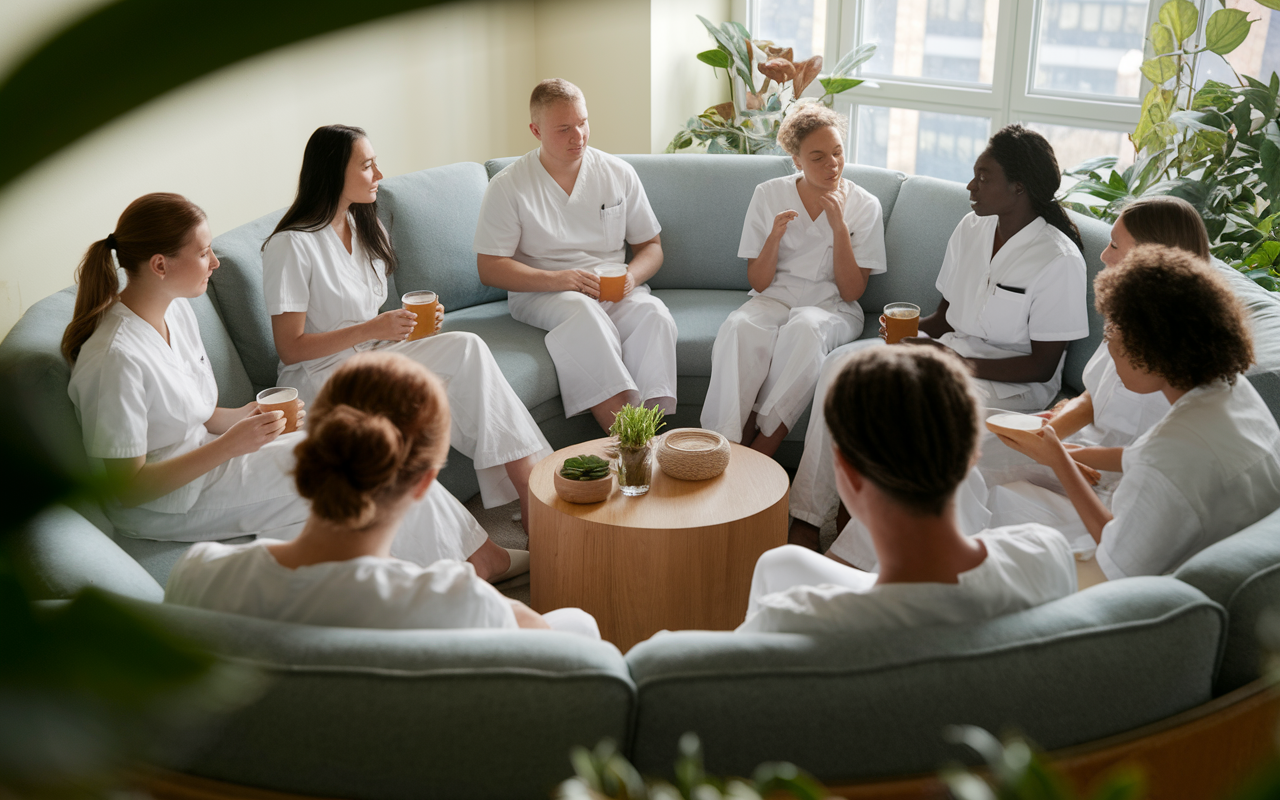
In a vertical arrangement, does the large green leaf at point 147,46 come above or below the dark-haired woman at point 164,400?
above

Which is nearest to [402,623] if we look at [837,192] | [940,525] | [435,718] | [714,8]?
[435,718]

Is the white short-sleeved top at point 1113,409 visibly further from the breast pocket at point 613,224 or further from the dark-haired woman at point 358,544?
the breast pocket at point 613,224

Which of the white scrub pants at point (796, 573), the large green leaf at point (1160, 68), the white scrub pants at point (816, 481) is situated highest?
the large green leaf at point (1160, 68)

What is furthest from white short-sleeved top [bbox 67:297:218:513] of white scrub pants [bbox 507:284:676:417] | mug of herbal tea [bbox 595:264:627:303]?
mug of herbal tea [bbox 595:264:627:303]

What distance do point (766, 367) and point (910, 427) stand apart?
6.56 ft

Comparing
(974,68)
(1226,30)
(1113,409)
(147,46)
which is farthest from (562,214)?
(147,46)

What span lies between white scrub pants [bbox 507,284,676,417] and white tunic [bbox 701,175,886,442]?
0.58 ft

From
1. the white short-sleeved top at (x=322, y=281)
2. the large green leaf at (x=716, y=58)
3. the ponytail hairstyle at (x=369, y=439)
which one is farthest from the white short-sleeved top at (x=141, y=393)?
the large green leaf at (x=716, y=58)

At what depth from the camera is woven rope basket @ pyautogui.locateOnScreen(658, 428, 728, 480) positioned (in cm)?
261

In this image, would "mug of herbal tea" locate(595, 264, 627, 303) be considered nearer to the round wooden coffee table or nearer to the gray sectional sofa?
the round wooden coffee table

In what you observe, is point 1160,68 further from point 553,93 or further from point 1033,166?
point 553,93

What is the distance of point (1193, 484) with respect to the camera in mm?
1722

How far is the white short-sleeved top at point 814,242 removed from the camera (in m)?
3.60

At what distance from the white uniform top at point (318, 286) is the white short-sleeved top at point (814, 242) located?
4.63ft
